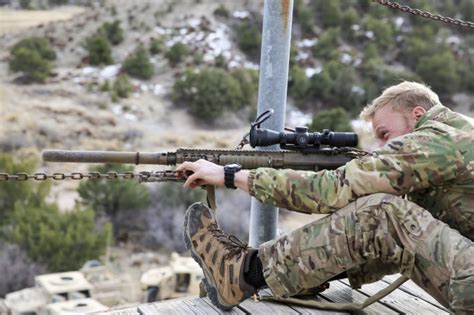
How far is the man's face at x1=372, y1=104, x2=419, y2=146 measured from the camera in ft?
8.80

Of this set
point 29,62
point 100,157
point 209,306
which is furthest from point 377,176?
point 29,62

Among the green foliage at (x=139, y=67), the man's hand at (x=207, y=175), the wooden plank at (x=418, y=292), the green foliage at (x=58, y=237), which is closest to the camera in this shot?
the man's hand at (x=207, y=175)

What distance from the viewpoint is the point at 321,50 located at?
74.4 ft

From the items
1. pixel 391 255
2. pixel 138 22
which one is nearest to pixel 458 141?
pixel 391 255

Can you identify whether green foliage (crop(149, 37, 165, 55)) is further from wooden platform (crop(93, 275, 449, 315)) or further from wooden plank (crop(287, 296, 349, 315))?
wooden plank (crop(287, 296, 349, 315))

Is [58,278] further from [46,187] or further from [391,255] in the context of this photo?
[391,255]

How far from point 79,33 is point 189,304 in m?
20.8

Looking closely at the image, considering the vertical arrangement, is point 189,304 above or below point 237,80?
below

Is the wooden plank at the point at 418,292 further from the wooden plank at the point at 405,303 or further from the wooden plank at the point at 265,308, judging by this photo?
the wooden plank at the point at 265,308

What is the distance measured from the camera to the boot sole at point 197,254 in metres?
2.75

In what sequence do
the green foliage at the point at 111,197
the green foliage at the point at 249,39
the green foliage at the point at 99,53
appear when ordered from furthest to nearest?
the green foliage at the point at 249,39
the green foliage at the point at 99,53
the green foliage at the point at 111,197

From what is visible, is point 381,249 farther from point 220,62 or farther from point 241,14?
point 241,14

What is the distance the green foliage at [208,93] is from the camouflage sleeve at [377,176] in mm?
16170

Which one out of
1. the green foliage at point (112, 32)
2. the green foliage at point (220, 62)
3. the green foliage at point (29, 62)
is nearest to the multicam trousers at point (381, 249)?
the green foliage at point (29, 62)
